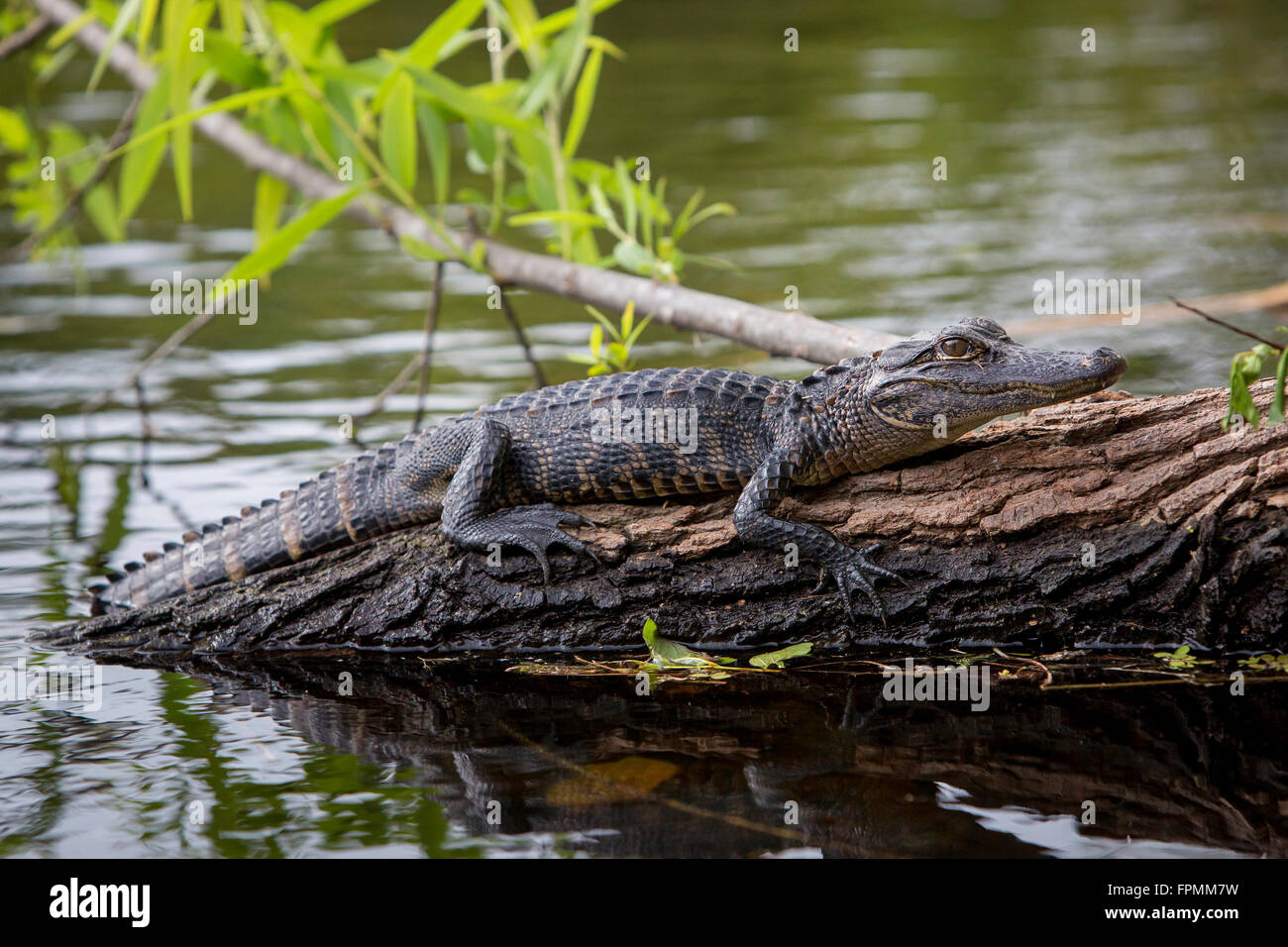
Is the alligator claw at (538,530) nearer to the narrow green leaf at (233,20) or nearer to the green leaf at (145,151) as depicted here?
the narrow green leaf at (233,20)

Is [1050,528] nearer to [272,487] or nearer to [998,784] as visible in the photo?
[998,784]

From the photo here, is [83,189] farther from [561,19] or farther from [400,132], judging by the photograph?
[561,19]

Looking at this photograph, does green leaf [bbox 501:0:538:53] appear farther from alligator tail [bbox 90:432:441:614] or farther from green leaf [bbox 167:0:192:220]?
alligator tail [bbox 90:432:441:614]

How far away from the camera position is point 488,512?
516cm

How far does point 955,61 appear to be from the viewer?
1770 centimetres

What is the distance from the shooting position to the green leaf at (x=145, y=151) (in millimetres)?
6590

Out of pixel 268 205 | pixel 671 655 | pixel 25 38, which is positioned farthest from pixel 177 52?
pixel 671 655

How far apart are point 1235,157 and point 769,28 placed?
33.5 ft

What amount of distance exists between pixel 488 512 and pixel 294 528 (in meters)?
0.87

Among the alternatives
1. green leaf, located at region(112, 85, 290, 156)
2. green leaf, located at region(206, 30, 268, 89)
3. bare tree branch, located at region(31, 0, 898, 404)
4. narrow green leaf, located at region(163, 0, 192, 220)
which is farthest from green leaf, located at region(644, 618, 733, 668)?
green leaf, located at region(206, 30, 268, 89)
